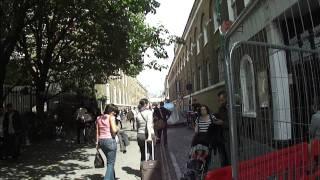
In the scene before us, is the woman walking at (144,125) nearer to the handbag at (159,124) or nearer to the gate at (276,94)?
the handbag at (159,124)

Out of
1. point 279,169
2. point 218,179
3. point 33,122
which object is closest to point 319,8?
point 279,169

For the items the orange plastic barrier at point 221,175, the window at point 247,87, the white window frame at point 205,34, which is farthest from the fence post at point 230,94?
the white window frame at point 205,34

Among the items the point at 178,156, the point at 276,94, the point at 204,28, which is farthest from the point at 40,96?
the point at 276,94

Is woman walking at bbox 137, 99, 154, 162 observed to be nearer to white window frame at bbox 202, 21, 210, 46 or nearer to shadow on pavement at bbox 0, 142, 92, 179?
shadow on pavement at bbox 0, 142, 92, 179

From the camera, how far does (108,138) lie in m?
9.85

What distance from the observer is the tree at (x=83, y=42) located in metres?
15.2

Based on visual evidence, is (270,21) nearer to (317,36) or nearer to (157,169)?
(317,36)

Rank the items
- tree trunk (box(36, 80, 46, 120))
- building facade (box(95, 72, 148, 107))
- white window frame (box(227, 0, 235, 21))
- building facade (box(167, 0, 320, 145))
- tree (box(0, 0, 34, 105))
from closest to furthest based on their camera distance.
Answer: building facade (box(167, 0, 320, 145))
tree (box(0, 0, 34, 105))
white window frame (box(227, 0, 235, 21))
tree trunk (box(36, 80, 46, 120))
building facade (box(95, 72, 148, 107))

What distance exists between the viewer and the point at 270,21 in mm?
4367

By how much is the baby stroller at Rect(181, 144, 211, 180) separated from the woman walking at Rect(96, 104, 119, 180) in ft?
5.64

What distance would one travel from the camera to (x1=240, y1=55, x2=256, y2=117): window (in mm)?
4627

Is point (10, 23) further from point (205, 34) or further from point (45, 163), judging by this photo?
point (205, 34)

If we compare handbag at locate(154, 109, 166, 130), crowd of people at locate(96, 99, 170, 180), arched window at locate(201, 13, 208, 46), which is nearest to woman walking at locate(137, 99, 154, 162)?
crowd of people at locate(96, 99, 170, 180)

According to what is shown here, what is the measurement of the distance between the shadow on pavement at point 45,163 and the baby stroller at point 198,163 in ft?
13.8
